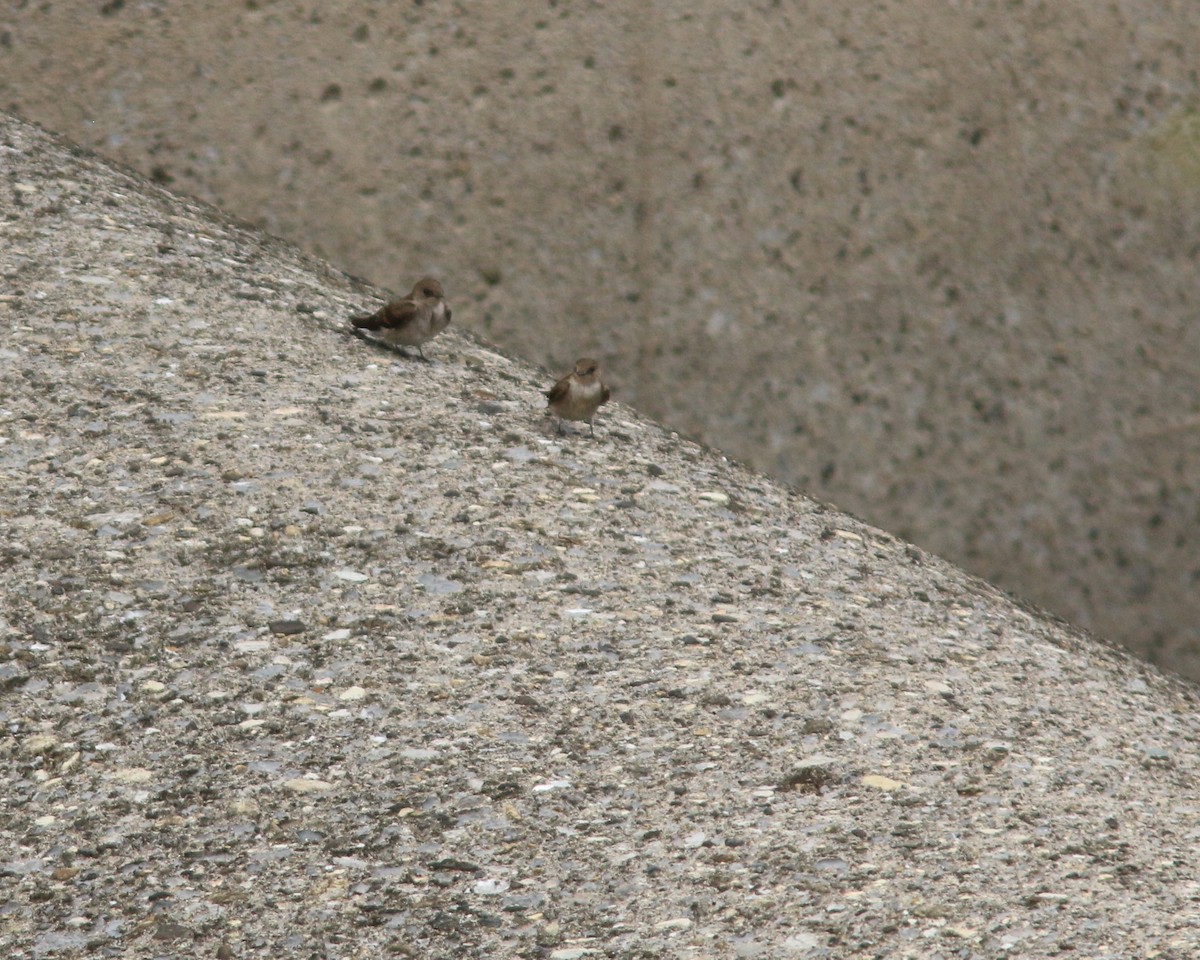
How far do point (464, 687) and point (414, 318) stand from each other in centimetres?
230

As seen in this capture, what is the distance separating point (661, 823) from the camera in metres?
4.44

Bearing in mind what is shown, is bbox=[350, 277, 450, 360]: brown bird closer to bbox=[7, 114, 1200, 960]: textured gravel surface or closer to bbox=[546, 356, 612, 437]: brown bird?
bbox=[7, 114, 1200, 960]: textured gravel surface

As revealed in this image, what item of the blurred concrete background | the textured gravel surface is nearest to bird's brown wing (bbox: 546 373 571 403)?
the textured gravel surface

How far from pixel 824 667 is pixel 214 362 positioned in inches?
121

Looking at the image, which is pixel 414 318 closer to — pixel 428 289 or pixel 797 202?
pixel 428 289

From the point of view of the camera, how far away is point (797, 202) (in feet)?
25.7

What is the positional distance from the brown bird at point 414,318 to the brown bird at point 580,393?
2.33 ft

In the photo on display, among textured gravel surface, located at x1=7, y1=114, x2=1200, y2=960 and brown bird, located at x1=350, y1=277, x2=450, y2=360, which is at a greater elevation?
brown bird, located at x1=350, y1=277, x2=450, y2=360

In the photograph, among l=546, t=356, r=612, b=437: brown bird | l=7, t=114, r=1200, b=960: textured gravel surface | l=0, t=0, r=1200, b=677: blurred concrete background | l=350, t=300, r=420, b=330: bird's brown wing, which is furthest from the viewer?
l=0, t=0, r=1200, b=677: blurred concrete background

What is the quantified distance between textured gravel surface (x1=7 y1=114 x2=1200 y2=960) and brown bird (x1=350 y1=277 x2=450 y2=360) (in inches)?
6.5

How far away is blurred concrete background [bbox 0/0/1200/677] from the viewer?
7.62 meters

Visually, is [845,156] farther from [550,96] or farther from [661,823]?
[661,823]

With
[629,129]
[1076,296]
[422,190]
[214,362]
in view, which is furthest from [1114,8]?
[214,362]

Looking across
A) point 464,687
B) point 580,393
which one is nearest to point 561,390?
point 580,393
